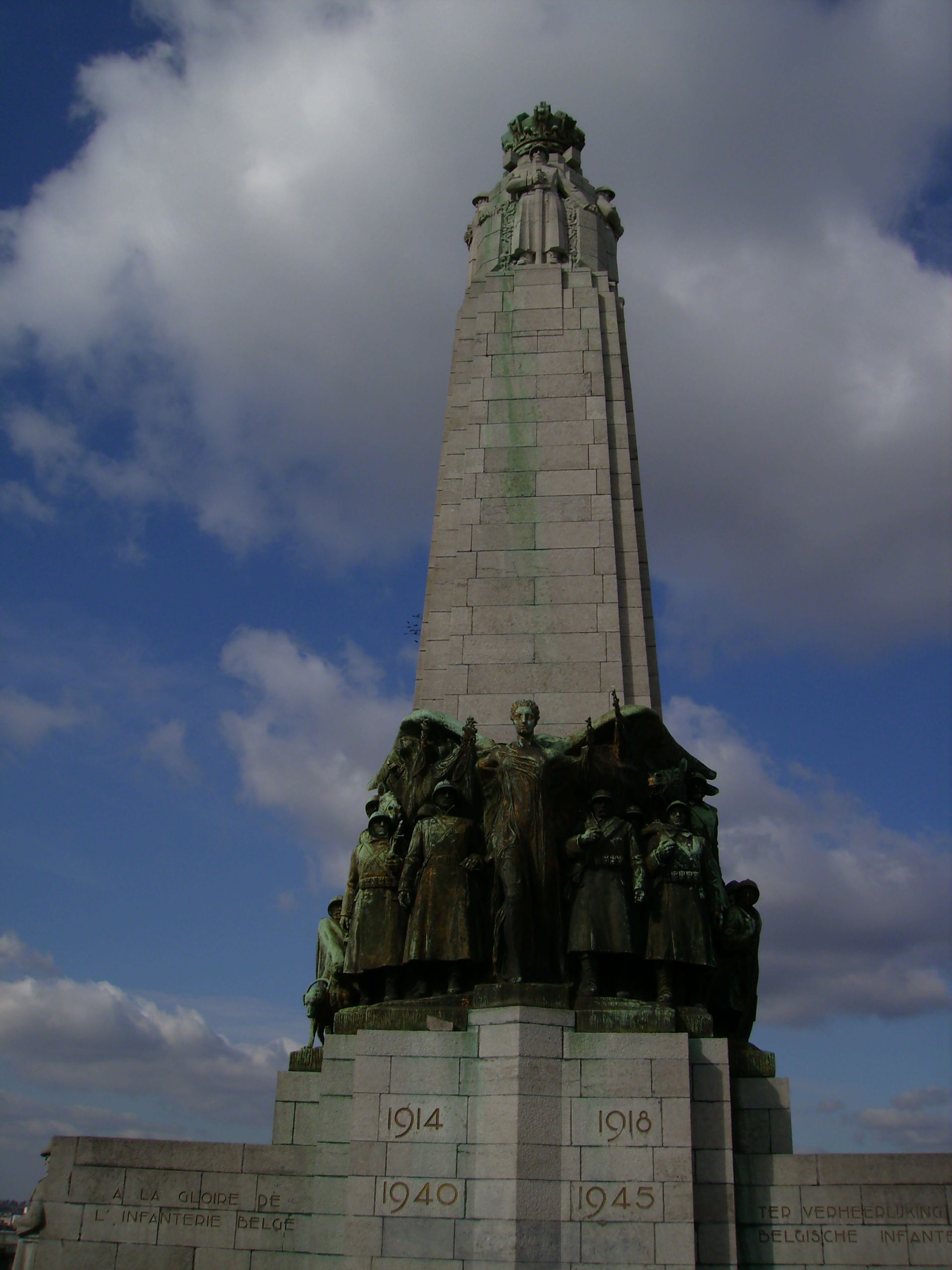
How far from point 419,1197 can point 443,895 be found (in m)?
2.66

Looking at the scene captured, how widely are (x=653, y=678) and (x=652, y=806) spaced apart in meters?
2.08

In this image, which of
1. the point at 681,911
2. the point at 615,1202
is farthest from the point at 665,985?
the point at 615,1202

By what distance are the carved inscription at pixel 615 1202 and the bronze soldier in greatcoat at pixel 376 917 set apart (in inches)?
99.8

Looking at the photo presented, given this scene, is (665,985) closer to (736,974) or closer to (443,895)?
(736,974)

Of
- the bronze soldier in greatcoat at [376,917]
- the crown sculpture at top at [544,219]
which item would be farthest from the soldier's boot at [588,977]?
the crown sculpture at top at [544,219]

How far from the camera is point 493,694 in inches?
527

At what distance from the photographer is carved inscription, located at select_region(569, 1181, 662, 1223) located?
9.63 meters

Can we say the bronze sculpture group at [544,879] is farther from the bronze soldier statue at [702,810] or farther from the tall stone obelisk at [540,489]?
the tall stone obelisk at [540,489]

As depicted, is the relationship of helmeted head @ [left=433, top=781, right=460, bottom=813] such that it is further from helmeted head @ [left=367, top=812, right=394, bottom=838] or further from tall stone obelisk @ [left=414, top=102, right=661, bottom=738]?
tall stone obelisk @ [left=414, top=102, right=661, bottom=738]

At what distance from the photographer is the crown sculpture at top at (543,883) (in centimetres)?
1088

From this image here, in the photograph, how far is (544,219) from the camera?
674 inches

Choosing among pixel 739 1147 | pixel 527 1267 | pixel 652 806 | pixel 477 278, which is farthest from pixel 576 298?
pixel 527 1267

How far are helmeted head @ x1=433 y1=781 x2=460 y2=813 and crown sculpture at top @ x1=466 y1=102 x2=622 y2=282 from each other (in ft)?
28.1

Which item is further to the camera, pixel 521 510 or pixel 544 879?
pixel 521 510
